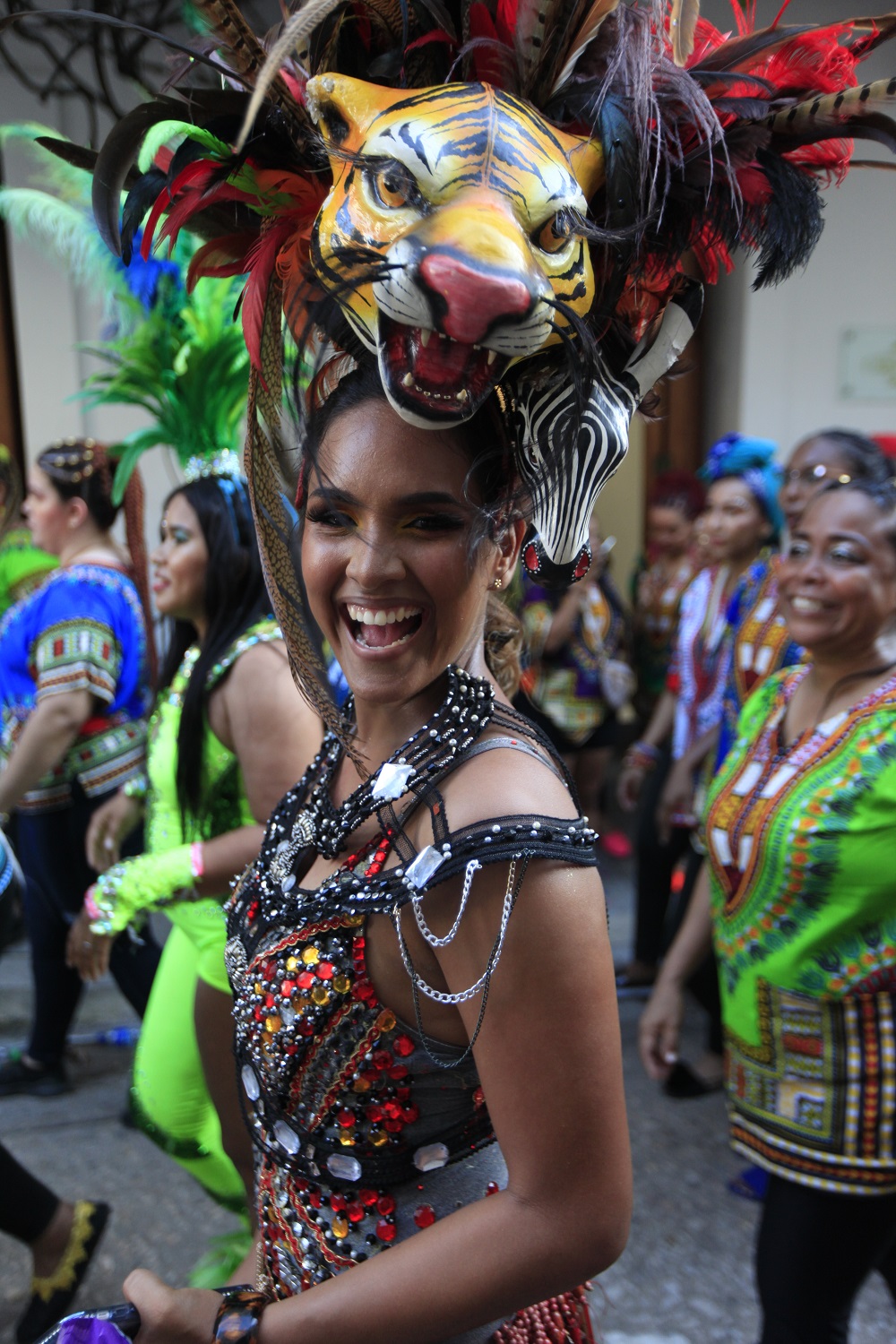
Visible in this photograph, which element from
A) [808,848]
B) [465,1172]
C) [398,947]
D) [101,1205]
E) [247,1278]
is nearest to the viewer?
[398,947]

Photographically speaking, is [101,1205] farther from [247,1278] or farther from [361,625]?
[361,625]

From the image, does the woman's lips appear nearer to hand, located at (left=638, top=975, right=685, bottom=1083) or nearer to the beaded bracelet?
the beaded bracelet

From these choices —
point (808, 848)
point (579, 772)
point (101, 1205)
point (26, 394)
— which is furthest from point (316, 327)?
point (26, 394)

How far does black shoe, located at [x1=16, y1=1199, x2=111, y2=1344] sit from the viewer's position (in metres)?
2.42

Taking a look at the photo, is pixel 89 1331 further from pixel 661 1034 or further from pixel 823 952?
pixel 661 1034

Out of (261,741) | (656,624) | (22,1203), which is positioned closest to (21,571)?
(261,741)

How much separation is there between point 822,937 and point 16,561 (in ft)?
12.2

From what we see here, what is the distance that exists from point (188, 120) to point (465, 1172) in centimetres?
129

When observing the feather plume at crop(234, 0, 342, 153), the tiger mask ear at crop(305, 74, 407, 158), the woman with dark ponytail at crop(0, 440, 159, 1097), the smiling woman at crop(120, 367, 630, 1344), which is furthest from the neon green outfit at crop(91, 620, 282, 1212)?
the feather plume at crop(234, 0, 342, 153)

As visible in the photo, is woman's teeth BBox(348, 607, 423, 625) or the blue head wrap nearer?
woman's teeth BBox(348, 607, 423, 625)

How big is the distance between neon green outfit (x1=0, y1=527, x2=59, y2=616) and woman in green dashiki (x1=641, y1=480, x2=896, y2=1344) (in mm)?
3284

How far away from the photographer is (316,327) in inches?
46.1

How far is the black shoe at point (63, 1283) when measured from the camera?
2.42m

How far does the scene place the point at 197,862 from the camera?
2.27m
